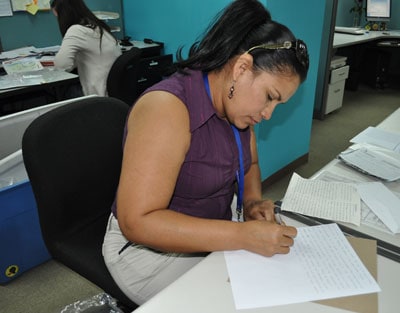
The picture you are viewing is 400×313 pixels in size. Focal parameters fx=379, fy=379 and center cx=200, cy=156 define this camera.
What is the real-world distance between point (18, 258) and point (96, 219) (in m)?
0.69

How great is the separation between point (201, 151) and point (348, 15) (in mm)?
5184

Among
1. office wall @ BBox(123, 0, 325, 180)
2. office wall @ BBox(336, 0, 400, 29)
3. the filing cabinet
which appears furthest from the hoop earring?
office wall @ BBox(336, 0, 400, 29)

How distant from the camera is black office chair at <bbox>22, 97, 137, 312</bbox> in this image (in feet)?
3.29

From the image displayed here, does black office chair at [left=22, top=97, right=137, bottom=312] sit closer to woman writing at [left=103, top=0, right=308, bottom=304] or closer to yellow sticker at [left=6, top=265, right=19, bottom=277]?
woman writing at [left=103, top=0, right=308, bottom=304]

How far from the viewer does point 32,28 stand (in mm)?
3086

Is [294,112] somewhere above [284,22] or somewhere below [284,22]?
below

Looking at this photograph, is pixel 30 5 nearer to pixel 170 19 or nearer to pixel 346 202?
pixel 170 19

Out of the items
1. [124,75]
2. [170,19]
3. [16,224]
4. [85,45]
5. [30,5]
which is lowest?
[16,224]

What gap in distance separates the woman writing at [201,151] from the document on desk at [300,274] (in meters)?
0.03

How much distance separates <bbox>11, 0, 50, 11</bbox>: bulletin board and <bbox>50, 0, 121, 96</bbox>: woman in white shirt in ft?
1.88

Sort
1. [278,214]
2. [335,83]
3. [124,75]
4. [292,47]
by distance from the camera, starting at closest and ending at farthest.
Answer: [292,47]
[278,214]
[124,75]
[335,83]

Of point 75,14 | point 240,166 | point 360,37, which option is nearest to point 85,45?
point 75,14

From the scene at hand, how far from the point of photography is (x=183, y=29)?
9.37 feet

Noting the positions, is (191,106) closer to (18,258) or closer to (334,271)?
(334,271)
